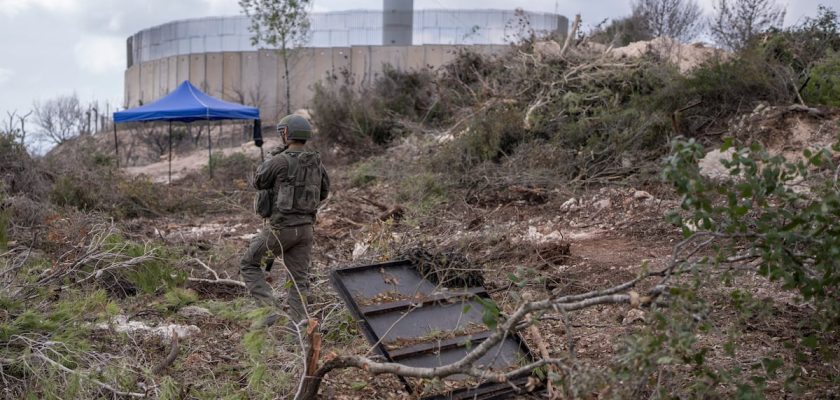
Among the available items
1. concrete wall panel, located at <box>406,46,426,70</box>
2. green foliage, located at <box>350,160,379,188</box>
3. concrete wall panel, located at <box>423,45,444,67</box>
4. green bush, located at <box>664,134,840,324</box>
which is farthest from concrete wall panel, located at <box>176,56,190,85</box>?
green bush, located at <box>664,134,840,324</box>

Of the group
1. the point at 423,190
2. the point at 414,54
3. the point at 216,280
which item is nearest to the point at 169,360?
the point at 216,280

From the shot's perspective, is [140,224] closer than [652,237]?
No

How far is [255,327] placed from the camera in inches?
181

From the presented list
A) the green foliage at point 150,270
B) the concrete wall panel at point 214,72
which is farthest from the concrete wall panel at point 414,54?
the green foliage at point 150,270

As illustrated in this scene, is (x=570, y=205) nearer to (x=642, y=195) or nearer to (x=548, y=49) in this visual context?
(x=642, y=195)

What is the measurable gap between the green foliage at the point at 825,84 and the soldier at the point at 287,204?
293 inches

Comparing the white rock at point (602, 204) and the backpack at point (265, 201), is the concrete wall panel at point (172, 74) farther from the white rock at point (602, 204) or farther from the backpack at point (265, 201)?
the backpack at point (265, 201)

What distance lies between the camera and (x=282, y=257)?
5.41 meters

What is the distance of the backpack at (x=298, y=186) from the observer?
5.27 m

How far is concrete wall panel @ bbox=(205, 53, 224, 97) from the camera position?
29.8 meters

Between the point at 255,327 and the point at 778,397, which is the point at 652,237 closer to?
the point at 778,397

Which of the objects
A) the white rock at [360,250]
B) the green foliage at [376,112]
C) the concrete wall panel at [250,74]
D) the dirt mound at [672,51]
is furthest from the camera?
the concrete wall panel at [250,74]

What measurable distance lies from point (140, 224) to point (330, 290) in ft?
15.5

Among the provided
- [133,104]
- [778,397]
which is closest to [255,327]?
[778,397]
